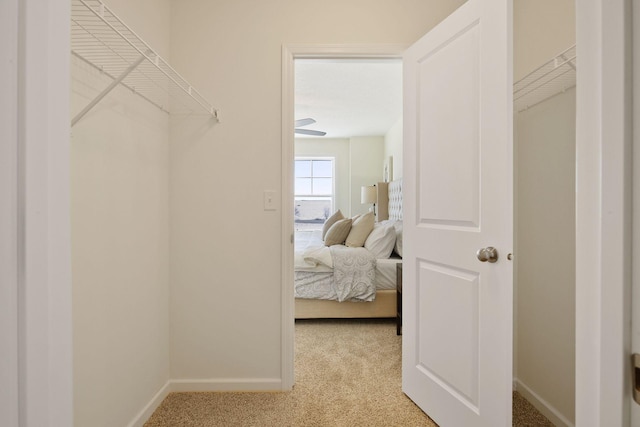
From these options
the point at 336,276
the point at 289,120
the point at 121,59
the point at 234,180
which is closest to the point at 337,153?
the point at 336,276

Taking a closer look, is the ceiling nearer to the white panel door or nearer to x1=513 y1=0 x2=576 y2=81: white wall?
the white panel door

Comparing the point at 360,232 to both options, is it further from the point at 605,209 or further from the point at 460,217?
the point at 605,209

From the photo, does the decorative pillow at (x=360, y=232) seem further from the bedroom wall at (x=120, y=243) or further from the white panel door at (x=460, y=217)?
the bedroom wall at (x=120, y=243)

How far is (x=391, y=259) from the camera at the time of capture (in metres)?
3.26

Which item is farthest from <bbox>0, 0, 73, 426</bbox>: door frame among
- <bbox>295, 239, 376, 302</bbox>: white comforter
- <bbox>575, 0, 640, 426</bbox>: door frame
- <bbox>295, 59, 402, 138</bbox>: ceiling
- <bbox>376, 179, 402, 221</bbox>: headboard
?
<bbox>376, 179, 402, 221</bbox>: headboard

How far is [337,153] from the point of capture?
6820mm

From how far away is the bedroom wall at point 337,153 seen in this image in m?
6.80

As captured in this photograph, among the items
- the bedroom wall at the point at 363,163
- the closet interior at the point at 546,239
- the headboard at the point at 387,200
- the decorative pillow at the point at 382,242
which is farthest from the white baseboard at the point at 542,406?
the bedroom wall at the point at 363,163

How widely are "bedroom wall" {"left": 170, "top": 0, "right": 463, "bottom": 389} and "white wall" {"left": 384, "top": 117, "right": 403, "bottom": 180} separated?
327 cm

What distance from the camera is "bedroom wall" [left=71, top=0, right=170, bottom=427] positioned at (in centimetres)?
124

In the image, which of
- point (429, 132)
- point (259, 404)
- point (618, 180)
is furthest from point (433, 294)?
point (618, 180)

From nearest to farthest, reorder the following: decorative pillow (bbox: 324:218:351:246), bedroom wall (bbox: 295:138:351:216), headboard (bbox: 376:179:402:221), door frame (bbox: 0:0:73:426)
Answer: door frame (bbox: 0:0:73:426)
decorative pillow (bbox: 324:218:351:246)
headboard (bbox: 376:179:402:221)
bedroom wall (bbox: 295:138:351:216)

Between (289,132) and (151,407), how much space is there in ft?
5.75

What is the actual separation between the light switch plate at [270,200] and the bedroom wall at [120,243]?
24.0 inches
